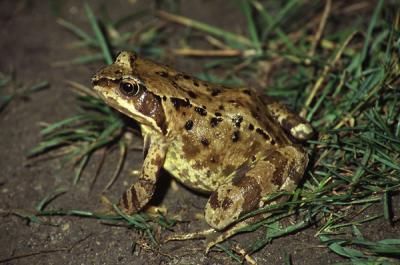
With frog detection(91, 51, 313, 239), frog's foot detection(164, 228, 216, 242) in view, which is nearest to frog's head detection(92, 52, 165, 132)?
frog detection(91, 51, 313, 239)

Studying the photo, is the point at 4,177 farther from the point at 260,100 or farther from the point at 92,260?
the point at 260,100

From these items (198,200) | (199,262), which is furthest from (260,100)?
(199,262)

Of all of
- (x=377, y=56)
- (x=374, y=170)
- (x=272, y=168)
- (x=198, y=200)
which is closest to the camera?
(x=272, y=168)

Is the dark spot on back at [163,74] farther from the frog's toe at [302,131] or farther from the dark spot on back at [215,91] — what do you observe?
the frog's toe at [302,131]

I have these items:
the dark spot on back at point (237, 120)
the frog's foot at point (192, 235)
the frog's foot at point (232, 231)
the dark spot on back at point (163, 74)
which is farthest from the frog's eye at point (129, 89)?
the frog's foot at point (232, 231)

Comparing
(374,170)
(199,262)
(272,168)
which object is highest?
(272,168)

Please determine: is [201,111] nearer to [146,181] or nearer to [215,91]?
[215,91]

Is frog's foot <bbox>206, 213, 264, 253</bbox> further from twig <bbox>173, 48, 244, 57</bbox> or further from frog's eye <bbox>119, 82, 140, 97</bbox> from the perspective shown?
twig <bbox>173, 48, 244, 57</bbox>
